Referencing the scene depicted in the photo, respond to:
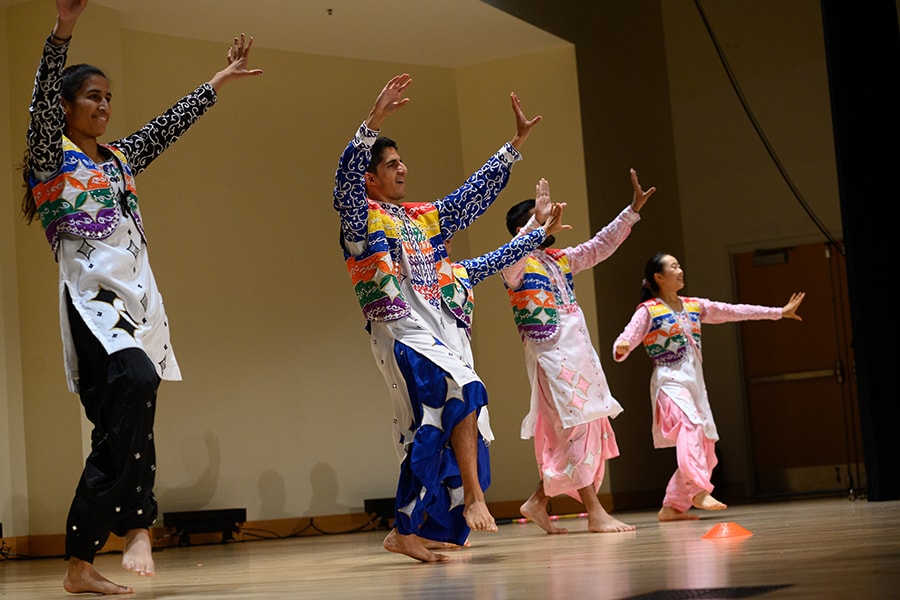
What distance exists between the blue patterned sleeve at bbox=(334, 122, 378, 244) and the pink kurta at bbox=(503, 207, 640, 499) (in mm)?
1432

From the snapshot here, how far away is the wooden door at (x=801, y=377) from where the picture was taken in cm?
868

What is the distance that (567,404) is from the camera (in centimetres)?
468

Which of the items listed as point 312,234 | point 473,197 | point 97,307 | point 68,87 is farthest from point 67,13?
point 312,234

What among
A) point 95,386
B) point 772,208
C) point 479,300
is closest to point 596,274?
point 479,300

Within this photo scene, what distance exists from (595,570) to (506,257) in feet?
5.85

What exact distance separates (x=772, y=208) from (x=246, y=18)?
4289mm

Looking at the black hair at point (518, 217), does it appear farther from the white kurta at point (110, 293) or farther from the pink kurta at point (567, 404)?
the white kurta at point (110, 293)

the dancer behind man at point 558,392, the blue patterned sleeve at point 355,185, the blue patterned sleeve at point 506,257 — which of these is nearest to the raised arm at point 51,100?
the blue patterned sleeve at point 355,185

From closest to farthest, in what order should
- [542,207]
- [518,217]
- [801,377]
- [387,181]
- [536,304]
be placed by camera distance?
[387,181] < [542,207] < [536,304] < [518,217] < [801,377]

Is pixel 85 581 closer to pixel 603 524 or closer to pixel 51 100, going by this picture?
pixel 51 100

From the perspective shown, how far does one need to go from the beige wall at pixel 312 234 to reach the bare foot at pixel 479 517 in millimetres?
3562

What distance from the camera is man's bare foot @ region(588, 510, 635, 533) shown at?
4480 millimetres

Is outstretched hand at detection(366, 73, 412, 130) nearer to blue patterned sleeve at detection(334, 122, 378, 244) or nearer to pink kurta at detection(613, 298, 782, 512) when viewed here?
blue patterned sleeve at detection(334, 122, 378, 244)

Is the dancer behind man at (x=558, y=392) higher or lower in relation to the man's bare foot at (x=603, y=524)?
higher
